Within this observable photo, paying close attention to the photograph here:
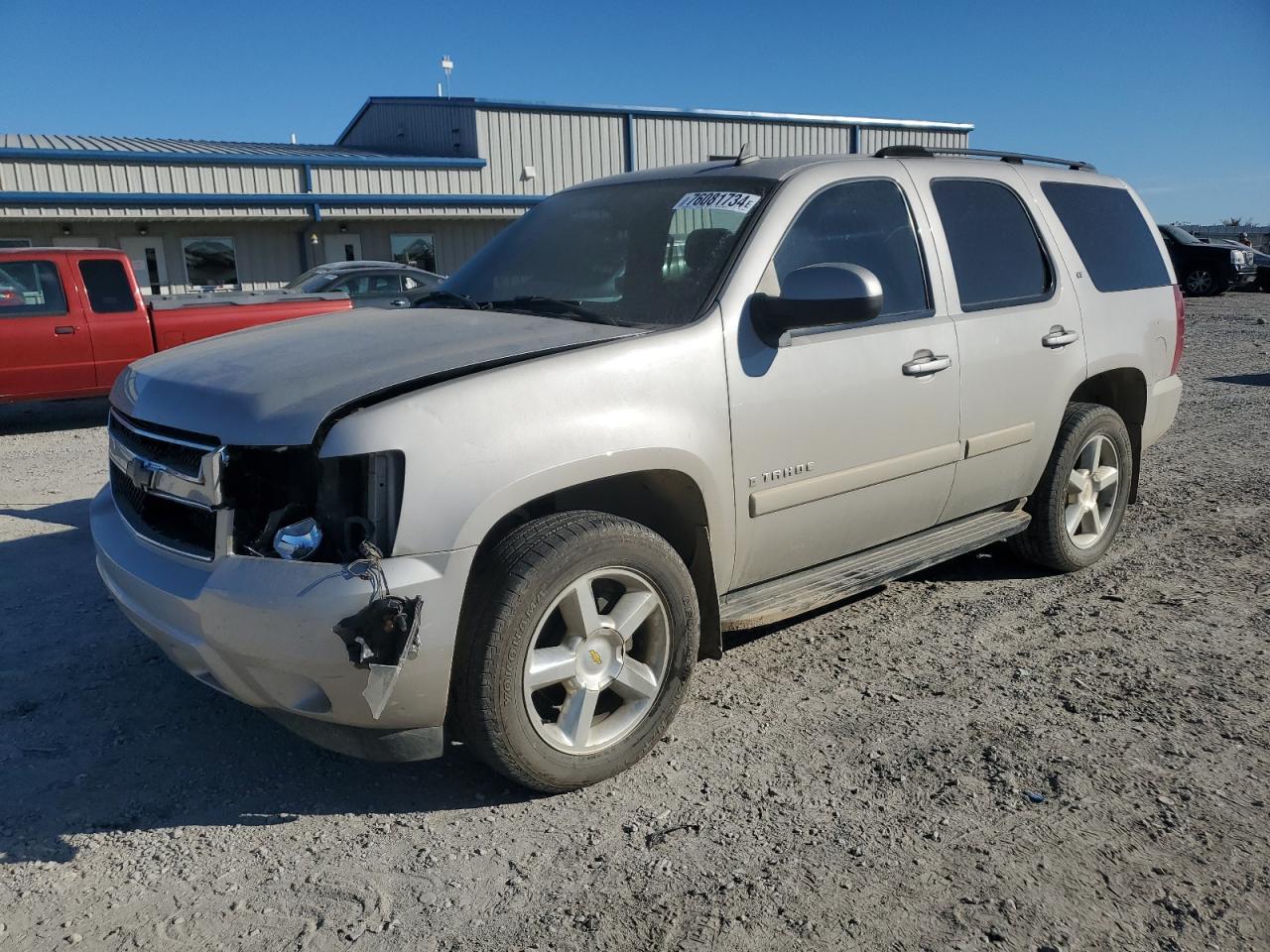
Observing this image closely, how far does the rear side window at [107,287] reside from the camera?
395 inches

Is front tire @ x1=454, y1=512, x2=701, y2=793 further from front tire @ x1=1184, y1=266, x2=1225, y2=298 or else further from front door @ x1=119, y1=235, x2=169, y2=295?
front tire @ x1=1184, y1=266, x2=1225, y2=298

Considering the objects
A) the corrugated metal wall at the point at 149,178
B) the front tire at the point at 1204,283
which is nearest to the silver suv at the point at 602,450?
the corrugated metal wall at the point at 149,178

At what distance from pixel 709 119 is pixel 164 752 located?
1038 inches

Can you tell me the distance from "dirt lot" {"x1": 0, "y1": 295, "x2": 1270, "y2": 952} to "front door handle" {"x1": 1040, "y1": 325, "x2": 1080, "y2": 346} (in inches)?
47.4

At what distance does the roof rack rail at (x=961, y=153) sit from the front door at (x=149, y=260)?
64.2 ft

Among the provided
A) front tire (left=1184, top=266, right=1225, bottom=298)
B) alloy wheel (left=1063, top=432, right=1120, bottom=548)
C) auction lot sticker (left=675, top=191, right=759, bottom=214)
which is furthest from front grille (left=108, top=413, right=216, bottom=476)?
front tire (left=1184, top=266, right=1225, bottom=298)

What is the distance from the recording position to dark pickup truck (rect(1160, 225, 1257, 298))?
23078 mm

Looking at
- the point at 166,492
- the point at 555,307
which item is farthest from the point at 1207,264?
the point at 166,492

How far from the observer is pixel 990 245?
4.42 m

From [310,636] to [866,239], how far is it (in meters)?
2.56

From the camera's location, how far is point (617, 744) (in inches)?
124

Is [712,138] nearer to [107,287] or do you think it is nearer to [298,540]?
[107,287]

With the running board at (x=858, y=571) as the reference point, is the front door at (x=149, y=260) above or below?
above

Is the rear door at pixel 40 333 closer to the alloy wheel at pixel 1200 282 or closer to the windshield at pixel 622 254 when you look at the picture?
the windshield at pixel 622 254
